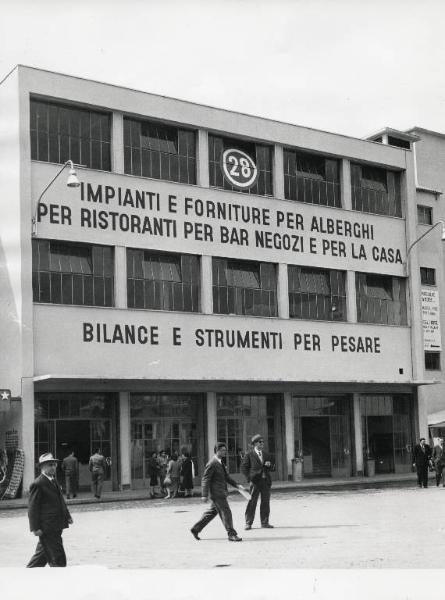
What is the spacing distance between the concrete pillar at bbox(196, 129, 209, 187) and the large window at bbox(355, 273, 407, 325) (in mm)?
8029

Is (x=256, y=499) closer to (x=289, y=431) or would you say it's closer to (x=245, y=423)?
(x=245, y=423)

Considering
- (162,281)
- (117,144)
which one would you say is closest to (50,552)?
(162,281)

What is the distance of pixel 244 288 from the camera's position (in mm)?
Result: 36000

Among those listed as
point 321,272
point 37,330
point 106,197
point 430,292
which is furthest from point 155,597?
point 430,292

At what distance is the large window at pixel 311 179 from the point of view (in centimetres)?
3803

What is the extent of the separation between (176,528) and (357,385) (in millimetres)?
20482

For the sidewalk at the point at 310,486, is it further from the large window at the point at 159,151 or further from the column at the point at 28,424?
the large window at the point at 159,151

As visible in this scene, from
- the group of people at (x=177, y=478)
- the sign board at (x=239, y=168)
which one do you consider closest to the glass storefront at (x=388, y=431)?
the sign board at (x=239, y=168)

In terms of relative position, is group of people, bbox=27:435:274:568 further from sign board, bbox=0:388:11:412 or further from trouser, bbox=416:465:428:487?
trouser, bbox=416:465:428:487

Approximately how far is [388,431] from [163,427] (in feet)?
35.1

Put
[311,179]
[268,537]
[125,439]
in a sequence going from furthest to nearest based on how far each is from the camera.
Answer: [311,179] → [125,439] → [268,537]

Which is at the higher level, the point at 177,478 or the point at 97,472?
the point at 97,472

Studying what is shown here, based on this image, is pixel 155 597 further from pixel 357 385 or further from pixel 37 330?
pixel 357 385

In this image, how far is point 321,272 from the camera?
38500 mm
